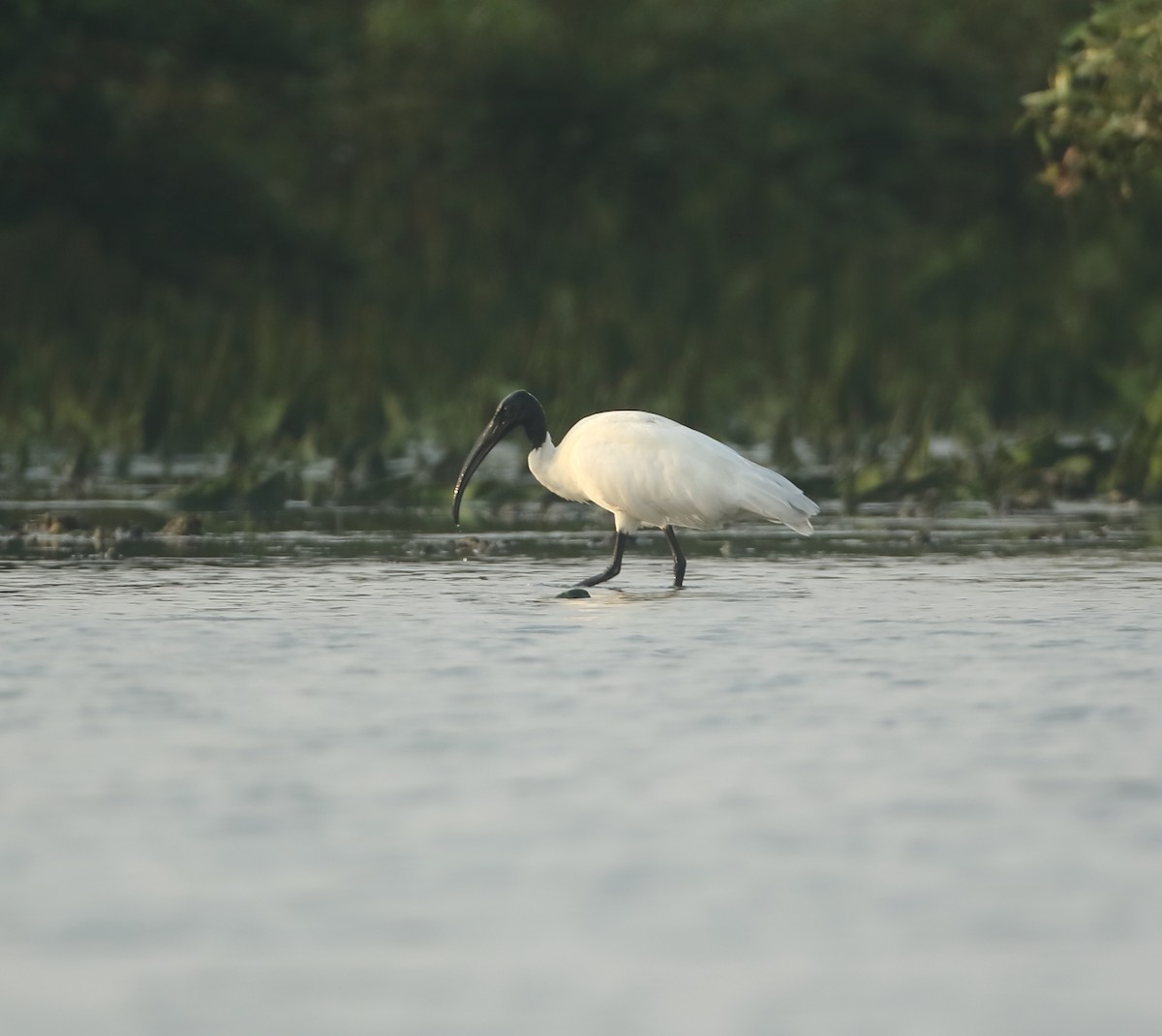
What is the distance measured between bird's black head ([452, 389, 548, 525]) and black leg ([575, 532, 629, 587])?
39.6 inches

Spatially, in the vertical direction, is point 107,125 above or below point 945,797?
above

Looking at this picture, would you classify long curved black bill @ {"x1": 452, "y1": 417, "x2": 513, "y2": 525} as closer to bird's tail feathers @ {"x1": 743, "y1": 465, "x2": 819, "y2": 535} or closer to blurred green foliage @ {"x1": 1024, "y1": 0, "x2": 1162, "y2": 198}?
bird's tail feathers @ {"x1": 743, "y1": 465, "x2": 819, "y2": 535}

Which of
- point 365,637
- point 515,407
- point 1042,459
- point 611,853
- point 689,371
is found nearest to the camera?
point 611,853

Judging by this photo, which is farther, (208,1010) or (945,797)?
(945,797)

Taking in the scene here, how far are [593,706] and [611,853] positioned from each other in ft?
6.14

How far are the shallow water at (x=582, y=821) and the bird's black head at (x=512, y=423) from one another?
2759 mm

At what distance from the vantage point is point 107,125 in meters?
23.9

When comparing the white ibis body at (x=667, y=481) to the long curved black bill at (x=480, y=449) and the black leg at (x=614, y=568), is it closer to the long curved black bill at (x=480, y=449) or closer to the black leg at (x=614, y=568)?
the black leg at (x=614, y=568)

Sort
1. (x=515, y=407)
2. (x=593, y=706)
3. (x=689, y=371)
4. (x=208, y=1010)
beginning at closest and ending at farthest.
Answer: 1. (x=208, y=1010)
2. (x=593, y=706)
3. (x=515, y=407)
4. (x=689, y=371)

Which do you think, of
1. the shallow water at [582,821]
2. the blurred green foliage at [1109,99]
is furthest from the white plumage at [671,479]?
the blurred green foliage at [1109,99]

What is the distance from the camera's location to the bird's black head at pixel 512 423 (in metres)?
11.9

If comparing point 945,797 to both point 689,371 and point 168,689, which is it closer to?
point 168,689

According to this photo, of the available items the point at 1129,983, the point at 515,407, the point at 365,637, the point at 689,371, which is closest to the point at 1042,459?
the point at 689,371

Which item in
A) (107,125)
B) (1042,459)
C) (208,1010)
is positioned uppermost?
(107,125)
